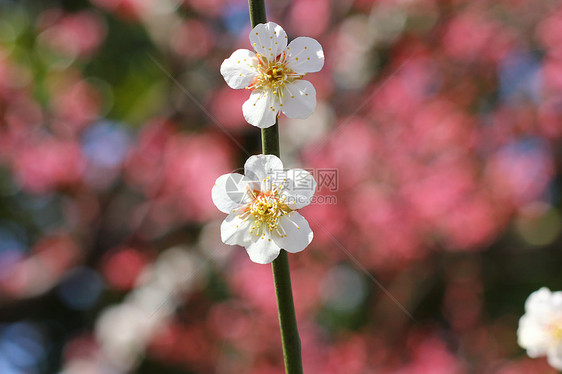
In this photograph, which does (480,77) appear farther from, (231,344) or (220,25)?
(231,344)

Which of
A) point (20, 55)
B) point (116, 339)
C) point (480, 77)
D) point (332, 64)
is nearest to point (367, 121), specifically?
point (332, 64)

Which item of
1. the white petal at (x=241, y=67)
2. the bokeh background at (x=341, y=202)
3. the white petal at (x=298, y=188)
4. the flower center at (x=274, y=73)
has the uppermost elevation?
the bokeh background at (x=341, y=202)

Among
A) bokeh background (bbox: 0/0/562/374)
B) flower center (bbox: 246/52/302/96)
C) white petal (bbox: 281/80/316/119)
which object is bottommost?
white petal (bbox: 281/80/316/119)

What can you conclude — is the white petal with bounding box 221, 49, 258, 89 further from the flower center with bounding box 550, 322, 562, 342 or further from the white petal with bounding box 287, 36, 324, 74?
the flower center with bounding box 550, 322, 562, 342

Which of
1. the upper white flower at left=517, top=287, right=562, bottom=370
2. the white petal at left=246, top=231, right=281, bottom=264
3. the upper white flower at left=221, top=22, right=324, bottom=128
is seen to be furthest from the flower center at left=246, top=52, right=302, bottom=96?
the upper white flower at left=517, top=287, right=562, bottom=370

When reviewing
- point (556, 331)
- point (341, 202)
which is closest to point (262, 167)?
point (556, 331)

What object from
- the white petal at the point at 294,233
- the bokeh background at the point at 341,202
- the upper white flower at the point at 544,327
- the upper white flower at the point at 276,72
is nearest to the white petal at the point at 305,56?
the upper white flower at the point at 276,72

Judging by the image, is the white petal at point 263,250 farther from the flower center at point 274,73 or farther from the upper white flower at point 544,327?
the upper white flower at point 544,327
